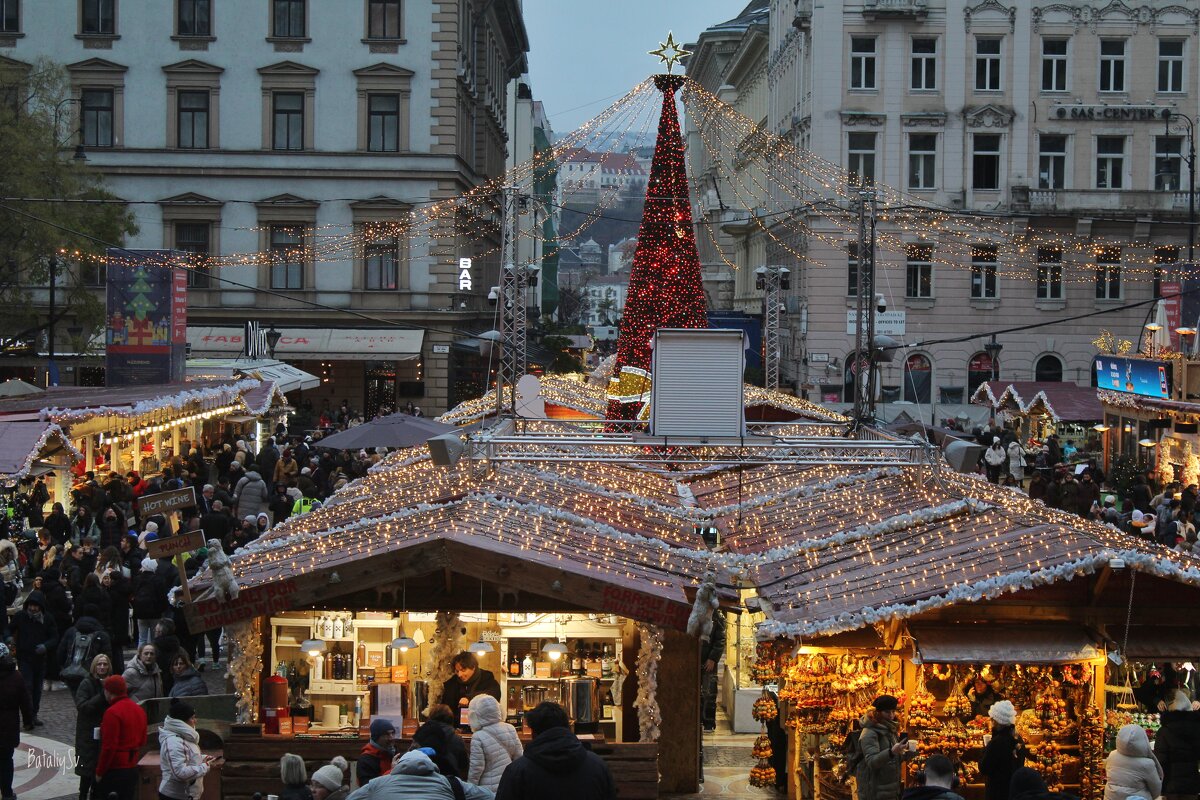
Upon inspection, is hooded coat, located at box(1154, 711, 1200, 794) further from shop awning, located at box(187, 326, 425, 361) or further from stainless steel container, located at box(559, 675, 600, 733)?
shop awning, located at box(187, 326, 425, 361)

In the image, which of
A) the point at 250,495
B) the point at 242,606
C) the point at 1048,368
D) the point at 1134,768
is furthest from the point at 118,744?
the point at 1048,368

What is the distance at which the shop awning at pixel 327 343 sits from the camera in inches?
1946

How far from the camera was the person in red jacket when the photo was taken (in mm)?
11367

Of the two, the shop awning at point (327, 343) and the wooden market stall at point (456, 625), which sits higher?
the shop awning at point (327, 343)

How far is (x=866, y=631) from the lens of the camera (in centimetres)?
1200

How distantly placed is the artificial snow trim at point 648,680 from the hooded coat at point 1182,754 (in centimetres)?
366

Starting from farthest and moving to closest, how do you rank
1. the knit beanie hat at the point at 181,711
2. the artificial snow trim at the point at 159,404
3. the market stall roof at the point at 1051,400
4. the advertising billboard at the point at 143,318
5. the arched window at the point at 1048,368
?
the arched window at the point at 1048,368
the market stall roof at the point at 1051,400
the advertising billboard at the point at 143,318
the artificial snow trim at the point at 159,404
the knit beanie hat at the point at 181,711

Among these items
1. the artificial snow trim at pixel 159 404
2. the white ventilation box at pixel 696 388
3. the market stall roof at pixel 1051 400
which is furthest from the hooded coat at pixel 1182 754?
the market stall roof at pixel 1051 400

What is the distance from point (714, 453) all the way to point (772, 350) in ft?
63.4

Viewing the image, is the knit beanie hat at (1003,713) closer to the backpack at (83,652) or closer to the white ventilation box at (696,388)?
the white ventilation box at (696,388)

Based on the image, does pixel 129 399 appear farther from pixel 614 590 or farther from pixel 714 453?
pixel 614 590

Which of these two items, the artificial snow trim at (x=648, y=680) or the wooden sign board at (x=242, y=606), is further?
the artificial snow trim at (x=648, y=680)

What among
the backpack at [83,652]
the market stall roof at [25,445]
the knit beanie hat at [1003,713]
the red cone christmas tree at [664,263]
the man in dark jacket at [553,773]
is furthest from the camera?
the red cone christmas tree at [664,263]

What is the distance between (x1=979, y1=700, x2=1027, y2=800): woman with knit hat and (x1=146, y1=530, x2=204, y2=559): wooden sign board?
5.66 meters
